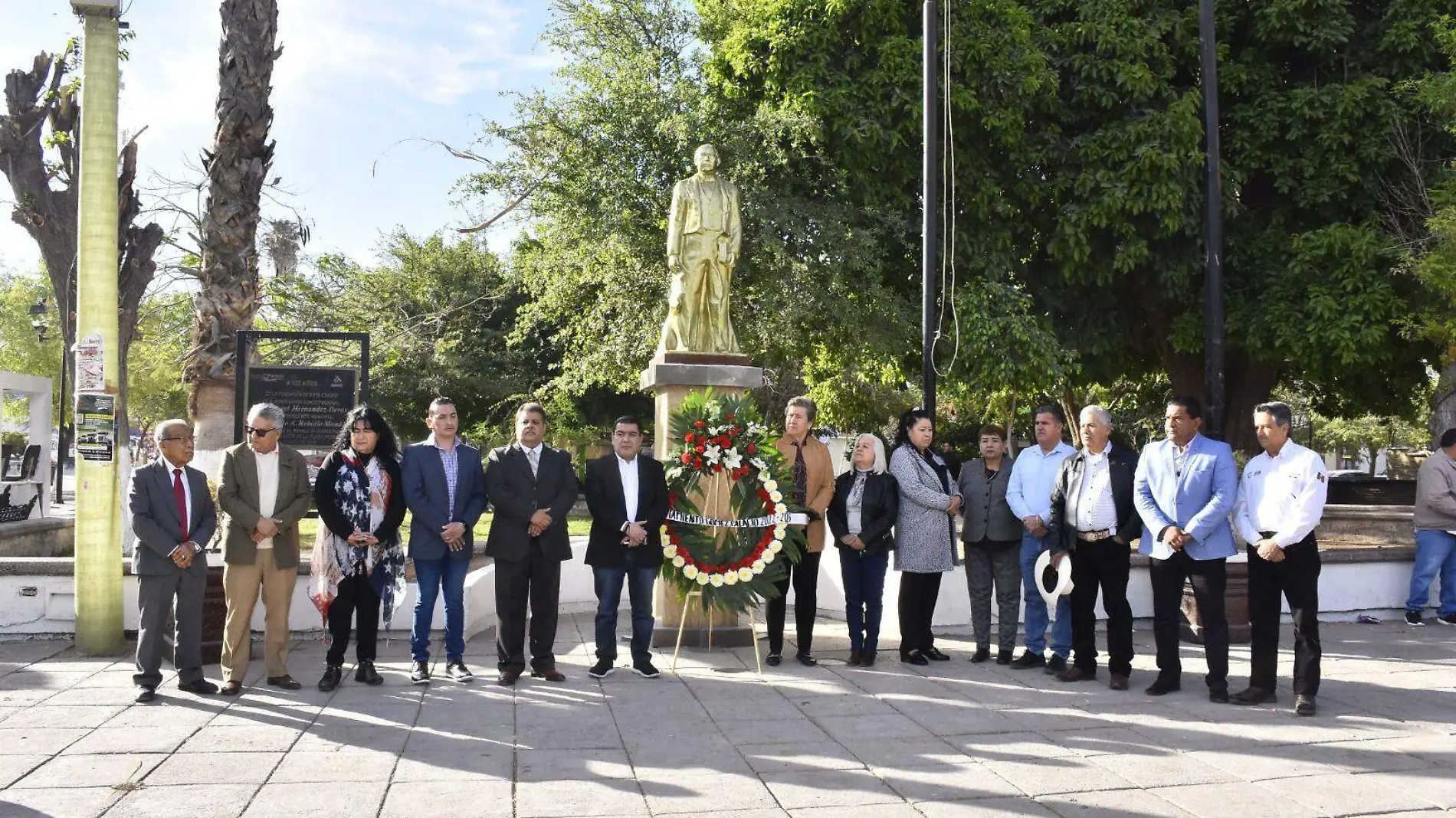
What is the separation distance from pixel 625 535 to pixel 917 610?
7.59 feet

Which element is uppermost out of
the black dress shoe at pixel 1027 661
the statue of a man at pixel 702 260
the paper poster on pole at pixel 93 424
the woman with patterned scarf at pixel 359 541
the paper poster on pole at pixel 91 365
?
the statue of a man at pixel 702 260

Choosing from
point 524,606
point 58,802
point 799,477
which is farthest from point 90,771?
point 799,477

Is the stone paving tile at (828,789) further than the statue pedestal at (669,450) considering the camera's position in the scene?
No

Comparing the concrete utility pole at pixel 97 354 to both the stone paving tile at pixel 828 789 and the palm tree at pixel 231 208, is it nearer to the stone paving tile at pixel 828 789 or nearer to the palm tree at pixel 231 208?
the palm tree at pixel 231 208

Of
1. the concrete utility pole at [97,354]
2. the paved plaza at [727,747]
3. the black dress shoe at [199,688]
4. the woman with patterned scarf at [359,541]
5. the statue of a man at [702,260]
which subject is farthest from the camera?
the statue of a man at [702,260]

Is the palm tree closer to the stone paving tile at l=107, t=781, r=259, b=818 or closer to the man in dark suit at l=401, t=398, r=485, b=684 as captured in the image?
the man in dark suit at l=401, t=398, r=485, b=684

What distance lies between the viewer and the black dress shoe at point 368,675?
22.9 feet

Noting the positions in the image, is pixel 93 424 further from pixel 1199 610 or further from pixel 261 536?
pixel 1199 610

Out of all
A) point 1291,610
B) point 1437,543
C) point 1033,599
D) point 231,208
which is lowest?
point 1033,599

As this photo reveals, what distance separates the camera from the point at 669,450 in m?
8.58

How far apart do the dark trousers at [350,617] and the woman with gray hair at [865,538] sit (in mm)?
3297

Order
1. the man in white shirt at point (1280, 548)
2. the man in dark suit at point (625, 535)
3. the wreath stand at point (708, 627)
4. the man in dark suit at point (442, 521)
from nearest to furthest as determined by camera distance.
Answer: the man in white shirt at point (1280, 548) < the man in dark suit at point (442, 521) < the man in dark suit at point (625, 535) < the wreath stand at point (708, 627)

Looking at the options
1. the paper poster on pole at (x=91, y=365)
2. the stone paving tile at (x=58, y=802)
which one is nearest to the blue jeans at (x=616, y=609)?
the stone paving tile at (x=58, y=802)

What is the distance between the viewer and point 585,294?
19.5m
